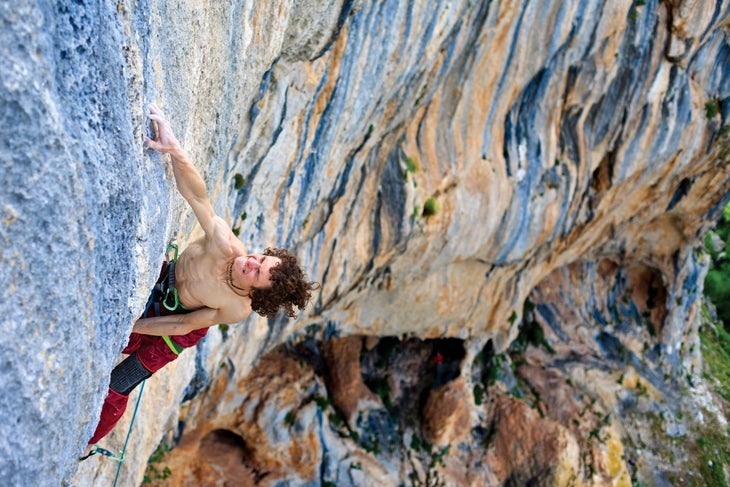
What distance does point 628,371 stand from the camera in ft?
60.3

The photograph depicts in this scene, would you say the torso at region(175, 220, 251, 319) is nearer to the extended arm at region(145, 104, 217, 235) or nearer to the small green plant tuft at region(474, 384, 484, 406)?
the extended arm at region(145, 104, 217, 235)

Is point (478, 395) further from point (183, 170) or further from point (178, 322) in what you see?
point (183, 170)

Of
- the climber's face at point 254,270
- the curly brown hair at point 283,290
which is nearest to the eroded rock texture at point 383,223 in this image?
the climber's face at point 254,270

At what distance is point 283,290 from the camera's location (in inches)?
121

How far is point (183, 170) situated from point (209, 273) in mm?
710

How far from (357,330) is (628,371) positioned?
10.3 meters

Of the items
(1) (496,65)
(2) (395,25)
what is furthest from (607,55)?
(2) (395,25)

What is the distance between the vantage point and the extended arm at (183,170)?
2514mm

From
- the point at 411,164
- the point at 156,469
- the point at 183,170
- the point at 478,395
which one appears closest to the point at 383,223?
the point at 411,164

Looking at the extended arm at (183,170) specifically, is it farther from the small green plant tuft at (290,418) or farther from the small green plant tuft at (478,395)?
the small green plant tuft at (478,395)

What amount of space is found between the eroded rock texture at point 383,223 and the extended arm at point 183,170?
8cm

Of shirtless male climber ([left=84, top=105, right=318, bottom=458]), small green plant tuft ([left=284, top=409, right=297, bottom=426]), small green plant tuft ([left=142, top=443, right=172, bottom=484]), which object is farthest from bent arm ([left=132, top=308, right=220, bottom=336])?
small green plant tuft ([left=284, top=409, right=297, bottom=426])

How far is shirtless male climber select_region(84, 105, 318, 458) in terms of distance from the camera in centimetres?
309

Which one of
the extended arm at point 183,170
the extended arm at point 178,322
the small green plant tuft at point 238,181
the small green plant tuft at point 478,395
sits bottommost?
the extended arm at point 178,322
